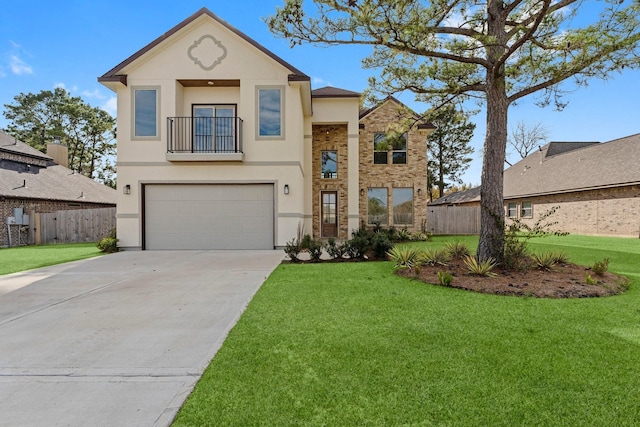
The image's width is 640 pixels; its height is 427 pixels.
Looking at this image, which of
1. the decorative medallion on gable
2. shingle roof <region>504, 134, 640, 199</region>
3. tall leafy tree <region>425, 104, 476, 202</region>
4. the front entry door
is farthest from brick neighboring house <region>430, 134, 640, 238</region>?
the decorative medallion on gable

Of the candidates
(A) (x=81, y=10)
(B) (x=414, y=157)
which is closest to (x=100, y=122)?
(A) (x=81, y=10)

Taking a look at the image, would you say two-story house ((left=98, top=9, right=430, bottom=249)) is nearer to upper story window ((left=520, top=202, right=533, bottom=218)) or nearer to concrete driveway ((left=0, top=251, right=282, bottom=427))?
concrete driveway ((left=0, top=251, right=282, bottom=427))

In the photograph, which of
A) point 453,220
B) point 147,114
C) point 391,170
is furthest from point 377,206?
point 147,114

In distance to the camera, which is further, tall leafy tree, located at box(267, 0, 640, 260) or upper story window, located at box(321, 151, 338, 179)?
upper story window, located at box(321, 151, 338, 179)

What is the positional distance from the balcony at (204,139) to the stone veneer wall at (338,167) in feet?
17.5

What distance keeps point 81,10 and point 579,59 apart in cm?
Result: 1718

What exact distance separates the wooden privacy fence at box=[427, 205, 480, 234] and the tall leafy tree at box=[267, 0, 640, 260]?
12.9m

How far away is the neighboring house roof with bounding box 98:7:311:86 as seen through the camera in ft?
37.1

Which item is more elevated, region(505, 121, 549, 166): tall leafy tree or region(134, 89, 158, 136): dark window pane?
region(505, 121, 549, 166): tall leafy tree

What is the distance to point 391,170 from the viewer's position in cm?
1695

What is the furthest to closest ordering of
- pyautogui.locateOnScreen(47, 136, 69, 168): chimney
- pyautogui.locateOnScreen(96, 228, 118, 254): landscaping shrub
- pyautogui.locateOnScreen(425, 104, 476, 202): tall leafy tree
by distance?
pyautogui.locateOnScreen(425, 104, 476, 202): tall leafy tree → pyautogui.locateOnScreen(47, 136, 69, 168): chimney → pyautogui.locateOnScreen(96, 228, 118, 254): landscaping shrub

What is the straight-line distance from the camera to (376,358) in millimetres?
2996

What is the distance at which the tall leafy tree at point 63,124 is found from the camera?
31.3 metres

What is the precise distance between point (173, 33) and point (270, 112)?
14.1 ft
